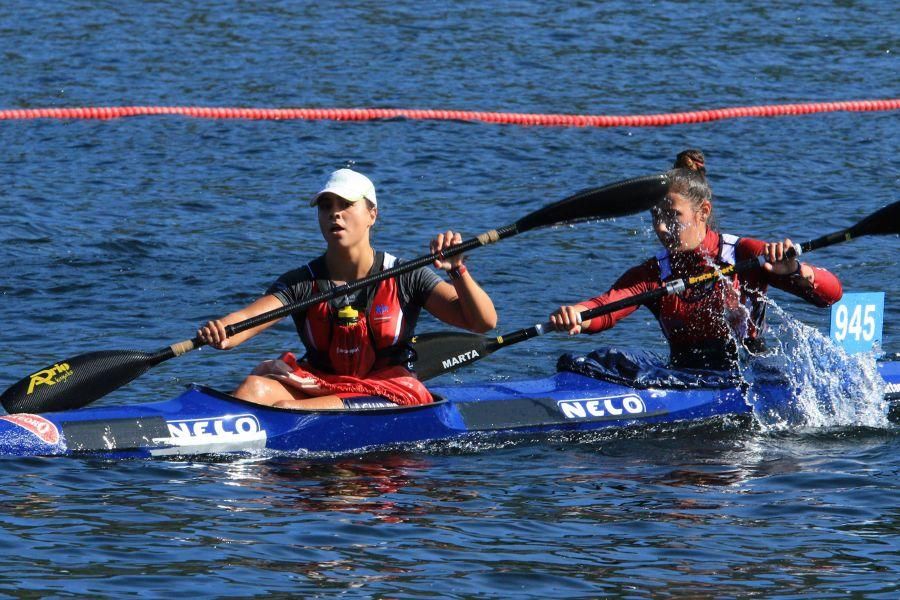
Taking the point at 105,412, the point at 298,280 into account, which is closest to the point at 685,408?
the point at 298,280

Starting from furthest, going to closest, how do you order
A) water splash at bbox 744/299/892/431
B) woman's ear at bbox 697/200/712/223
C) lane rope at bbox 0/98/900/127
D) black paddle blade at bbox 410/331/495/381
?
lane rope at bbox 0/98/900/127, water splash at bbox 744/299/892/431, woman's ear at bbox 697/200/712/223, black paddle blade at bbox 410/331/495/381

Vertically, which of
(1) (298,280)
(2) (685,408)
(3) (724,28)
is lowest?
(2) (685,408)

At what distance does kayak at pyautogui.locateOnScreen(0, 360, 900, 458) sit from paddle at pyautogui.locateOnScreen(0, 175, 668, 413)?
126 millimetres

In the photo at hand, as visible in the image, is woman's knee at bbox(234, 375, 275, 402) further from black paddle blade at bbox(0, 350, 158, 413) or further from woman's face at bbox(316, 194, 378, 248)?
woman's face at bbox(316, 194, 378, 248)

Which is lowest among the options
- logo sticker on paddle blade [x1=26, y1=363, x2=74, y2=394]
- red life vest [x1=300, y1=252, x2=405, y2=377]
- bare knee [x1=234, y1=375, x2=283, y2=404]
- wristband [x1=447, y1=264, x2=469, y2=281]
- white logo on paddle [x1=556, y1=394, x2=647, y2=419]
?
white logo on paddle [x1=556, y1=394, x2=647, y2=419]

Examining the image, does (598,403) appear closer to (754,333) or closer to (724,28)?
(754,333)

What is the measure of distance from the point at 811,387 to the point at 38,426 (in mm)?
3849

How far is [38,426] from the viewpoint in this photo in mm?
6844

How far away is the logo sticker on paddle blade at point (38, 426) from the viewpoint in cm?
680

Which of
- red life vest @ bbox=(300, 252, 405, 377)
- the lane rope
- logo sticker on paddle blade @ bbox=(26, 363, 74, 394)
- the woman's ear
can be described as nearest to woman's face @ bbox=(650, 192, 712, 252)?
the woman's ear

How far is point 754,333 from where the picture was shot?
25.8 ft

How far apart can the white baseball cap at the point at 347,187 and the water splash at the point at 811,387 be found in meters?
2.30

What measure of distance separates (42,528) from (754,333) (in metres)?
3.72

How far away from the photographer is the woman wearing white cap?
23.0ft
